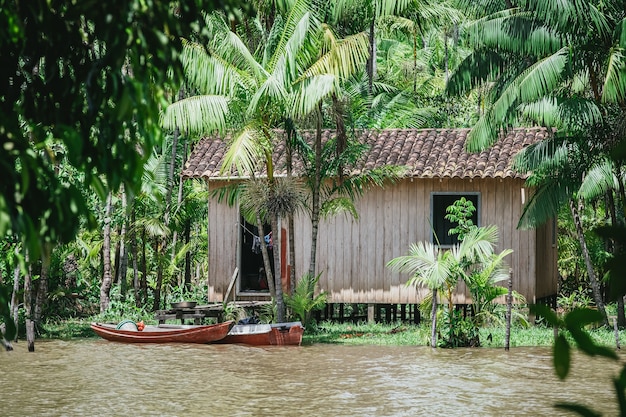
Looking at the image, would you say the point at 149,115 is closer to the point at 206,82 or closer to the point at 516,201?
the point at 206,82

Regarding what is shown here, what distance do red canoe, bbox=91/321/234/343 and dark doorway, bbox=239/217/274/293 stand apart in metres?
3.21

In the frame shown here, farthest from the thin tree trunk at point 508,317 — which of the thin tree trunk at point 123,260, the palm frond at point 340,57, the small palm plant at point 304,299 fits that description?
the thin tree trunk at point 123,260

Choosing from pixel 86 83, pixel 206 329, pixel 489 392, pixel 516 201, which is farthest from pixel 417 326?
pixel 86 83

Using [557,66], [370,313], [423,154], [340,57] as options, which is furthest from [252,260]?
[557,66]

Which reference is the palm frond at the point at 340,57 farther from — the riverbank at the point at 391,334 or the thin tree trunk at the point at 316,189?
the riverbank at the point at 391,334

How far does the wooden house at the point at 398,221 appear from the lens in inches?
776

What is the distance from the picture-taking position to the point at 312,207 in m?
19.6

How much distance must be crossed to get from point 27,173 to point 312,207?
16.7 m

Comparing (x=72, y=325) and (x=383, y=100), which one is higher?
(x=383, y=100)

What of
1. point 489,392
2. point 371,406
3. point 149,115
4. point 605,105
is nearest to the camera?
point 149,115

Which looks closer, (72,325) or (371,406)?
(371,406)

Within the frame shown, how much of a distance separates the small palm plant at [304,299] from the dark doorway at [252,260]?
236 cm

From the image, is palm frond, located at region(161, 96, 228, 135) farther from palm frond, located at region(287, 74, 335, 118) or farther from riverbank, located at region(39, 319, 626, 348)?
riverbank, located at region(39, 319, 626, 348)

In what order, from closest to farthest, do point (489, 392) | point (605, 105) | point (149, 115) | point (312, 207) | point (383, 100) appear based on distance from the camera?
1. point (149, 115)
2. point (489, 392)
3. point (605, 105)
4. point (312, 207)
5. point (383, 100)
